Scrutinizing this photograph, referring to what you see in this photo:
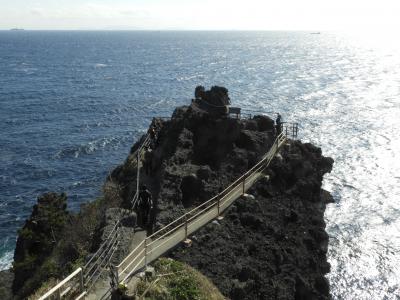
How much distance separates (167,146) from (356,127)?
50.3 metres

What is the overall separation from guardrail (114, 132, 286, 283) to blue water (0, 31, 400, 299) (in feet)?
45.6

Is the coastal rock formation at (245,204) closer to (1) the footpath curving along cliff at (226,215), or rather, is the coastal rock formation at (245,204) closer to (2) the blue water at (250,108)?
(1) the footpath curving along cliff at (226,215)

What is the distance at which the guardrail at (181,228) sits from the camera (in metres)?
20.4

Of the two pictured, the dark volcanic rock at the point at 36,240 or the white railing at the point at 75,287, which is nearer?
the white railing at the point at 75,287

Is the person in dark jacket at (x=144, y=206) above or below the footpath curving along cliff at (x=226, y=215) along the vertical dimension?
above

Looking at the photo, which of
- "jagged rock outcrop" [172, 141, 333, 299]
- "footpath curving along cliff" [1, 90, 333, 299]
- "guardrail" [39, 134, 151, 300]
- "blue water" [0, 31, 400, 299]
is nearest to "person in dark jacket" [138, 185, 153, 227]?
"footpath curving along cliff" [1, 90, 333, 299]

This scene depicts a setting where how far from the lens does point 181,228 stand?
24422mm

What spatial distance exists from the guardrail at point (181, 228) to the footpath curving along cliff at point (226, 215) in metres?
0.49

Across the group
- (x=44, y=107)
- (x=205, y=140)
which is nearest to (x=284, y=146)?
(x=205, y=140)

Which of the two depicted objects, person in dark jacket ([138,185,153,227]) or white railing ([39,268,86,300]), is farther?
person in dark jacket ([138,185,153,227])

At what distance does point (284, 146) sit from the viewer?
36469 millimetres

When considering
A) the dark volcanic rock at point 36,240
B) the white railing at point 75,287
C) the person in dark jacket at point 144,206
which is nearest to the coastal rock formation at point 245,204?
the person in dark jacket at point 144,206

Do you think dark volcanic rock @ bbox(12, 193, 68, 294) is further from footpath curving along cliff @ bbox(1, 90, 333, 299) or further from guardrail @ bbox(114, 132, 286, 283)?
guardrail @ bbox(114, 132, 286, 283)

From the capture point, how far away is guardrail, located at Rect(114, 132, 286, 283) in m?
20.4
